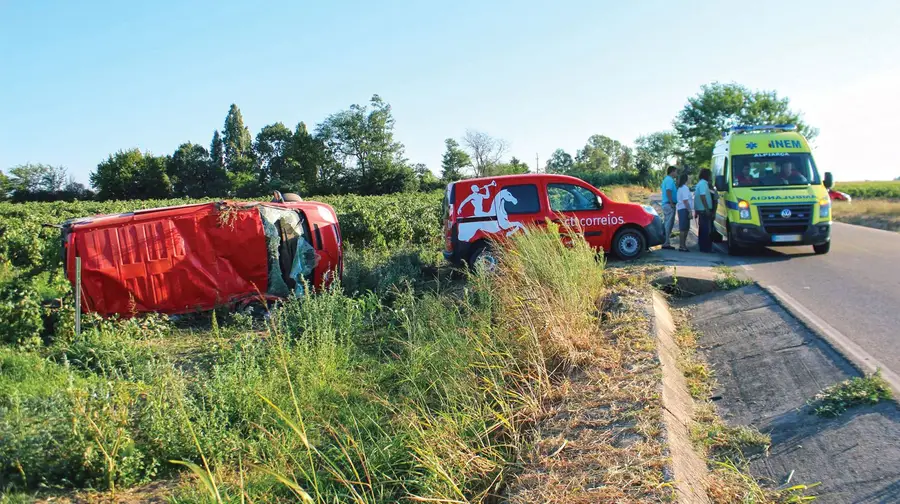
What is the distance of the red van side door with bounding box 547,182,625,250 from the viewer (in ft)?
38.5

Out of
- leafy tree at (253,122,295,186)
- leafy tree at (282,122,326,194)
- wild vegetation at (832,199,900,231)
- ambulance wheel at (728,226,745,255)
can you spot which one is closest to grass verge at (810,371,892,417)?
ambulance wheel at (728,226,745,255)

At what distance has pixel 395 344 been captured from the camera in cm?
748

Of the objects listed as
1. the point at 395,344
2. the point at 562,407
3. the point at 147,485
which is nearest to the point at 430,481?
the point at 562,407

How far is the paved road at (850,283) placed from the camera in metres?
6.31

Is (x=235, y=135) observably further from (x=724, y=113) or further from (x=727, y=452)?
(x=727, y=452)

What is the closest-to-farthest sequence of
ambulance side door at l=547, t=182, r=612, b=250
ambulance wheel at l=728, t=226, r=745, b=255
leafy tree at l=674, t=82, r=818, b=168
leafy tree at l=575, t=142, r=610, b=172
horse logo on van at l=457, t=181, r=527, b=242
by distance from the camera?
horse logo on van at l=457, t=181, r=527, b=242 < ambulance side door at l=547, t=182, r=612, b=250 < ambulance wheel at l=728, t=226, r=745, b=255 < leafy tree at l=674, t=82, r=818, b=168 < leafy tree at l=575, t=142, r=610, b=172

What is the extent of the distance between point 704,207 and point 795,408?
9.06 m

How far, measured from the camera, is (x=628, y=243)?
12.0 meters

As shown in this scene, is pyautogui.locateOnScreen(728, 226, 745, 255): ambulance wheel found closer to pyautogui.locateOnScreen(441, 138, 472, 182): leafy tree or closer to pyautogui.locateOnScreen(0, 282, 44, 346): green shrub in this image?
pyautogui.locateOnScreen(0, 282, 44, 346): green shrub

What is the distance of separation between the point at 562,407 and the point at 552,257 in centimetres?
265

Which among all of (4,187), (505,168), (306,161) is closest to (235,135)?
(306,161)

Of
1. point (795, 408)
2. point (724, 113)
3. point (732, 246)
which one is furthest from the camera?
point (724, 113)

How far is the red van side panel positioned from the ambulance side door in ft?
17.9

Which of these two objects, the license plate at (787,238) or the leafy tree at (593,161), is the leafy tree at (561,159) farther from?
the license plate at (787,238)
